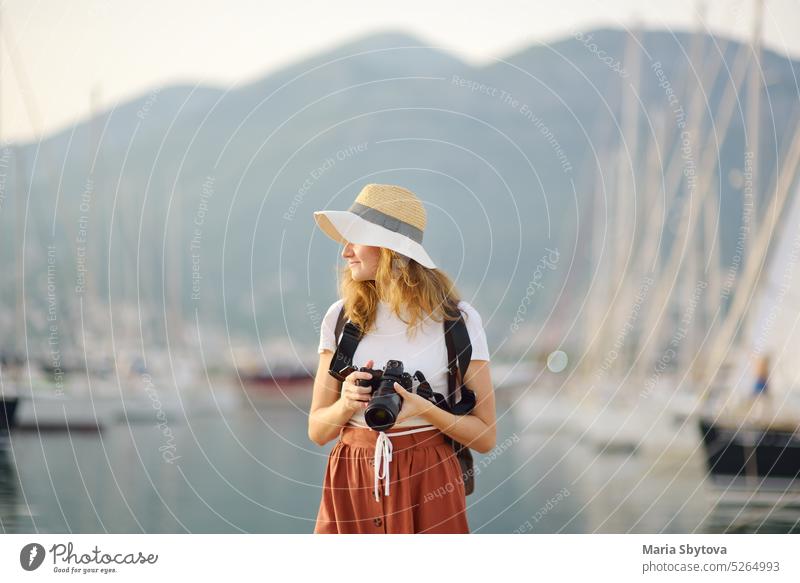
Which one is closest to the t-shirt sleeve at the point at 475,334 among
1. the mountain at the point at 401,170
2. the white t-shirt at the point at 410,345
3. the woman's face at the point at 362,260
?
the white t-shirt at the point at 410,345

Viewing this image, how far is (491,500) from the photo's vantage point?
1163 cm

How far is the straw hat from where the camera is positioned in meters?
2.97

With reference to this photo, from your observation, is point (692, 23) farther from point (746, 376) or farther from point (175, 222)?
point (175, 222)

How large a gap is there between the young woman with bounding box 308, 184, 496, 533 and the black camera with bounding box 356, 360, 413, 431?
0.19 feet

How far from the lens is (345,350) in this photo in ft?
9.54

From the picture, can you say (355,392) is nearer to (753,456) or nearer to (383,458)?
(383,458)

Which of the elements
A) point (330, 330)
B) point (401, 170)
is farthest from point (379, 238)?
point (401, 170)

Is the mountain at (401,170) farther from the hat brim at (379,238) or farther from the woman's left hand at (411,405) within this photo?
the woman's left hand at (411,405)

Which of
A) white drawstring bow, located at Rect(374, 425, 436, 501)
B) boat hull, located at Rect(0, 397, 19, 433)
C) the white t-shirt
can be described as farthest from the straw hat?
boat hull, located at Rect(0, 397, 19, 433)

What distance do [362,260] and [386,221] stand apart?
0.13 meters

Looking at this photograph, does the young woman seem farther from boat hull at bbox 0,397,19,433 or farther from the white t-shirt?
boat hull at bbox 0,397,19,433

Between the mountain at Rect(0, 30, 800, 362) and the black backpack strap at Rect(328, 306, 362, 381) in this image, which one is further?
the mountain at Rect(0, 30, 800, 362)
